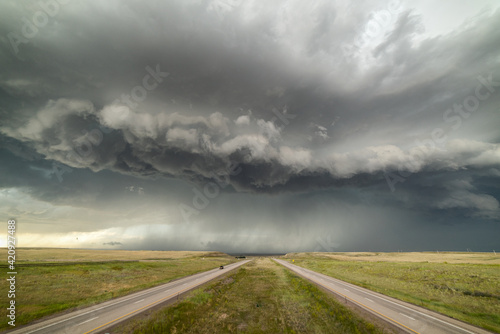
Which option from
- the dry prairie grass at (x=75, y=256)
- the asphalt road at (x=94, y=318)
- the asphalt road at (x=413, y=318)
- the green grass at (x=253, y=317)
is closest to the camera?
the asphalt road at (x=94, y=318)

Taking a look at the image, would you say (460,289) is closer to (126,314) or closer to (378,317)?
(378,317)

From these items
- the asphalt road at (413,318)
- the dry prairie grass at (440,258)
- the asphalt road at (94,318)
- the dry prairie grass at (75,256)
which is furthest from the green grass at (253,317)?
the dry prairie grass at (440,258)

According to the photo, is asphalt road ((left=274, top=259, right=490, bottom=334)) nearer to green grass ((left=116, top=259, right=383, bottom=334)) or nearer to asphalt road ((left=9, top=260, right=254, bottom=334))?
green grass ((left=116, top=259, right=383, bottom=334))

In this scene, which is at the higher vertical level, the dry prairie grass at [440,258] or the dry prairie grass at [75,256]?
the dry prairie grass at [75,256]

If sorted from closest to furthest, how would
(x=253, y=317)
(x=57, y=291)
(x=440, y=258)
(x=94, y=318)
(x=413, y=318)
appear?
(x=94, y=318), (x=413, y=318), (x=253, y=317), (x=57, y=291), (x=440, y=258)

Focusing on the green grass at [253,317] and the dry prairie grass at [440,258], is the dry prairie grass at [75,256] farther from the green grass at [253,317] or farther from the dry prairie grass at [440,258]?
the dry prairie grass at [440,258]

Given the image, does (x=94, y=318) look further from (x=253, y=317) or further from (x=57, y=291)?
(x=57, y=291)

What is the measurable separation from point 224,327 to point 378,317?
1160 centimetres

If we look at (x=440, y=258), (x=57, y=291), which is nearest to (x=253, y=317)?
(x=57, y=291)

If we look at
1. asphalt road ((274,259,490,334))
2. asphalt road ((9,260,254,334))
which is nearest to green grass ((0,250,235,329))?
asphalt road ((9,260,254,334))

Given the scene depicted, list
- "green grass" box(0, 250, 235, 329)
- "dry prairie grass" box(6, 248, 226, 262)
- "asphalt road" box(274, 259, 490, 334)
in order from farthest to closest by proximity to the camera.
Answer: "dry prairie grass" box(6, 248, 226, 262)
"green grass" box(0, 250, 235, 329)
"asphalt road" box(274, 259, 490, 334)

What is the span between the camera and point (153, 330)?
13.9 metres

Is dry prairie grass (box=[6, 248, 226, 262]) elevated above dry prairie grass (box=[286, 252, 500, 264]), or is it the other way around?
dry prairie grass (box=[6, 248, 226, 262])

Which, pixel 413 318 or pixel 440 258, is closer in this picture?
pixel 413 318
